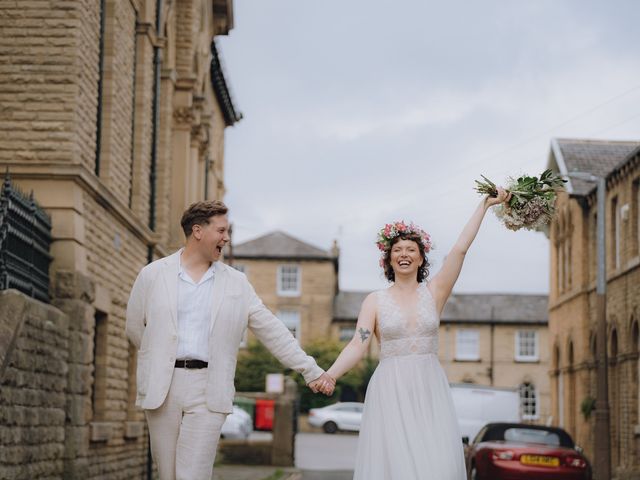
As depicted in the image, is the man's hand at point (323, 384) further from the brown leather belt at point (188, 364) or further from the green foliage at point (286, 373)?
the green foliage at point (286, 373)

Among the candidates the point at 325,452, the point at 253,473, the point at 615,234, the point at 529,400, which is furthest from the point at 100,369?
the point at 529,400

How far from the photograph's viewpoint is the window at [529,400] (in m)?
69.3

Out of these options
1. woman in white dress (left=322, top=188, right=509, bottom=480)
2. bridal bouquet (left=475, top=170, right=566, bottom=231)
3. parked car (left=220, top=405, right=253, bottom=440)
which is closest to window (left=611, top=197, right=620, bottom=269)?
parked car (left=220, top=405, right=253, bottom=440)

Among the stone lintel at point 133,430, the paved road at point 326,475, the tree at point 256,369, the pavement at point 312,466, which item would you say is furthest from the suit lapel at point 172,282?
the tree at point 256,369

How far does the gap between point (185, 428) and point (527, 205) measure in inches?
133

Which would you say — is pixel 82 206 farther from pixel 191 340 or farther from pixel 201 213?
pixel 191 340

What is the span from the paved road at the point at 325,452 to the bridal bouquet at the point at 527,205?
57.6ft

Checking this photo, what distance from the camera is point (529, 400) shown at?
230ft

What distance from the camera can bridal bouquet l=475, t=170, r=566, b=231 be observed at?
957cm

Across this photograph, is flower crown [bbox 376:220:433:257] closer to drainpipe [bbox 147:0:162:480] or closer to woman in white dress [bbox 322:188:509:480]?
woman in white dress [bbox 322:188:509:480]

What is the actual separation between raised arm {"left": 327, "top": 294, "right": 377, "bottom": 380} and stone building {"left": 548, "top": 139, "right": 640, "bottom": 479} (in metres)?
21.3

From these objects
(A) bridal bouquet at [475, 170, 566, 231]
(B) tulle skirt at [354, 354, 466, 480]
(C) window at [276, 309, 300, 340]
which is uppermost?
(C) window at [276, 309, 300, 340]

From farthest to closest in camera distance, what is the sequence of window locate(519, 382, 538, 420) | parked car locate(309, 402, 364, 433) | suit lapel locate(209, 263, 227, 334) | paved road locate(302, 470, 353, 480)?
1. window locate(519, 382, 538, 420)
2. parked car locate(309, 402, 364, 433)
3. paved road locate(302, 470, 353, 480)
4. suit lapel locate(209, 263, 227, 334)

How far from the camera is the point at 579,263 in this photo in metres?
40.5
